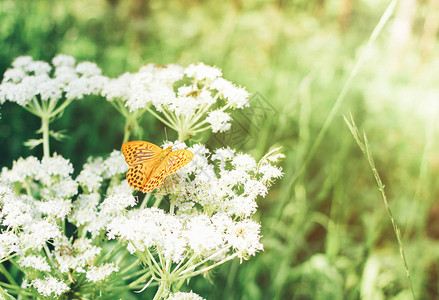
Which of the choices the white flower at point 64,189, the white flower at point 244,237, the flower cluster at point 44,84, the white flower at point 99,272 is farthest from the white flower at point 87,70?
the white flower at point 244,237

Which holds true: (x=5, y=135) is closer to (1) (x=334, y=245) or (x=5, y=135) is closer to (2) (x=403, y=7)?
(1) (x=334, y=245)

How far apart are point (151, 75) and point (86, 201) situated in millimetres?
615

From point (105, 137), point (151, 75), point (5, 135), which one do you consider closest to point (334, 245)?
point (151, 75)

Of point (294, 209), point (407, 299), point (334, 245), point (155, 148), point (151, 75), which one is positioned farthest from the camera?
point (294, 209)

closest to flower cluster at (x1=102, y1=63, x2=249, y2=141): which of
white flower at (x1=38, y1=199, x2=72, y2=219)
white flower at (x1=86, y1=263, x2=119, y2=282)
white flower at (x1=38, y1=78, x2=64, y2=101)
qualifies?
white flower at (x1=38, y1=78, x2=64, y2=101)

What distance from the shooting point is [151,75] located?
169cm

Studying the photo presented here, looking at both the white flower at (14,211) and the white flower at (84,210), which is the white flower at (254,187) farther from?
the white flower at (14,211)

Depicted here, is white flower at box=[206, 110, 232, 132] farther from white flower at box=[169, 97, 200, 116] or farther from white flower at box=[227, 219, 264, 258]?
white flower at box=[227, 219, 264, 258]

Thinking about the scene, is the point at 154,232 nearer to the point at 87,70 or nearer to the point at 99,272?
the point at 99,272

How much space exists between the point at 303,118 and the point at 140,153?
185cm

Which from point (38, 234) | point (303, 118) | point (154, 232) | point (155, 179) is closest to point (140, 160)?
point (155, 179)

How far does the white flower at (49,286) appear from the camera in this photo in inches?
45.4

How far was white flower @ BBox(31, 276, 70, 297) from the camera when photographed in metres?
1.15

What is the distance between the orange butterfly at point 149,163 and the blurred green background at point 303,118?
572 mm
